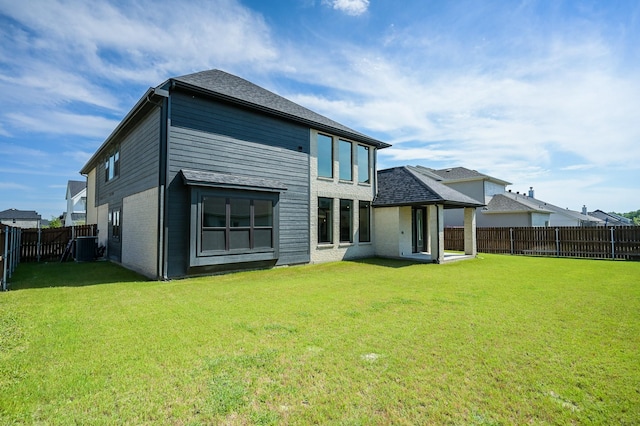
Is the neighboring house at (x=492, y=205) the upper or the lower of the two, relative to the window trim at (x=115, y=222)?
upper

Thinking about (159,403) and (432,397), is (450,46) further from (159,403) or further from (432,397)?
(159,403)

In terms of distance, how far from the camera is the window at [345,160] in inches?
547

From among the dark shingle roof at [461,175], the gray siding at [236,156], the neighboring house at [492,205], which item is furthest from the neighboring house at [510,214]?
the gray siding at [236,156]

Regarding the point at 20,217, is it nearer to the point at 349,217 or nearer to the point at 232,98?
the point at 232,98

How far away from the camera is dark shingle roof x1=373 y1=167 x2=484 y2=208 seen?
42.1ft

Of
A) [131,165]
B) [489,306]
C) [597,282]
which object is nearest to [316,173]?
[131,165]

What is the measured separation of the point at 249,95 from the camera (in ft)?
35.9

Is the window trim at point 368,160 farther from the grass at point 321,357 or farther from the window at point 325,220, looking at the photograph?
the grass at point 321,357

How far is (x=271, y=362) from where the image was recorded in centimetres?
340

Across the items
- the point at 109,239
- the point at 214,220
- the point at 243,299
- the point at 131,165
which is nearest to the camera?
the point at 243,299

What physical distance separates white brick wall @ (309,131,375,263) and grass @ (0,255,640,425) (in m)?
5.56

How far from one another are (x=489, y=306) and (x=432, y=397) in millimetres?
3880

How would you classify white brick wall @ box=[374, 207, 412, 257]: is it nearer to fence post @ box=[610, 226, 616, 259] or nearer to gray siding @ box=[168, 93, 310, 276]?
gray siding @ box=[168, 93, 310, 276]

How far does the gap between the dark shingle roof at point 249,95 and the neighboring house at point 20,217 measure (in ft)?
154
